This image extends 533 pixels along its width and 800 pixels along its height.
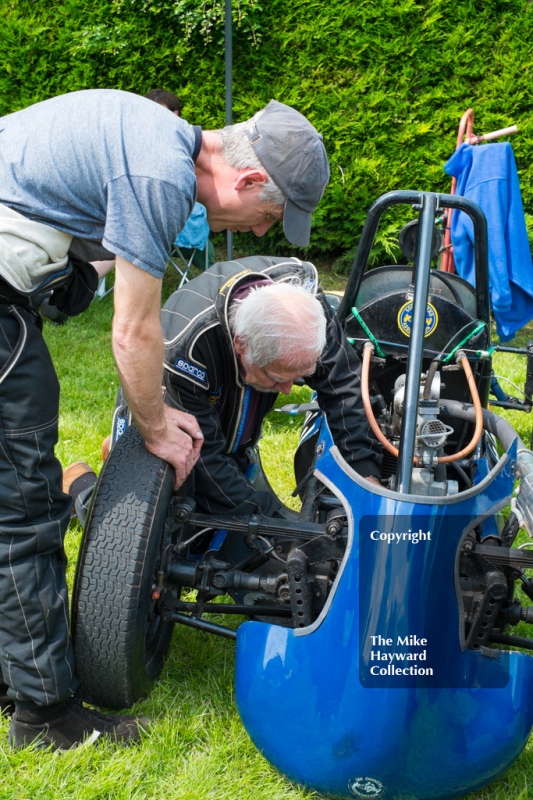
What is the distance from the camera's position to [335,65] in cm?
785

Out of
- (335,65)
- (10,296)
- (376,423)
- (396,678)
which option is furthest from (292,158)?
(335,65)

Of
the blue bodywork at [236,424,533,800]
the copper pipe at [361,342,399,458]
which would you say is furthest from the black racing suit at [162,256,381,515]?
the blue bodywork at [236,424,533,800]

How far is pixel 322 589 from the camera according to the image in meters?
2.25

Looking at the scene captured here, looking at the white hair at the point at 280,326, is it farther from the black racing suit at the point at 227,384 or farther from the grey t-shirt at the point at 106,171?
the grey t-shirt at the point at 106,171

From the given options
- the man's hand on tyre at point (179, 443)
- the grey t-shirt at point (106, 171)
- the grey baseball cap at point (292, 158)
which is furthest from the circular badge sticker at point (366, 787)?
the grey baseball cap at point (292, 158)

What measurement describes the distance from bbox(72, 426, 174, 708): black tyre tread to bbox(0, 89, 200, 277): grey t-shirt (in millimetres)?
679

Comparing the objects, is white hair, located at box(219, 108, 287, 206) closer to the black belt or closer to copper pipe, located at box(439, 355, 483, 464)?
the black belt

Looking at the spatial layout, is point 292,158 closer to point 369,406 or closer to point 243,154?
point 243,154

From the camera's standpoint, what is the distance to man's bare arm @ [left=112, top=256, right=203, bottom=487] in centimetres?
200

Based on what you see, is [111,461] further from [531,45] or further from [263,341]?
[531,45]

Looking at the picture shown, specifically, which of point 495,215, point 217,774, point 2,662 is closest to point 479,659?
point 217,774

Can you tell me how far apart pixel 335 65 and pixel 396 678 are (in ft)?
23.1

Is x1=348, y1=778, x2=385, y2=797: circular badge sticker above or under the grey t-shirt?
under

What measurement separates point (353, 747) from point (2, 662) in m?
0.98
